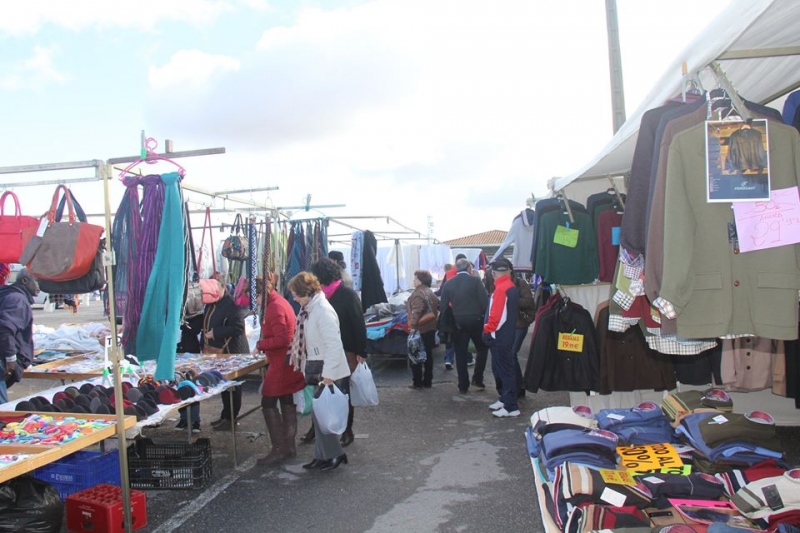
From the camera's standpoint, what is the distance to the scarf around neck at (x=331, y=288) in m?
5.35

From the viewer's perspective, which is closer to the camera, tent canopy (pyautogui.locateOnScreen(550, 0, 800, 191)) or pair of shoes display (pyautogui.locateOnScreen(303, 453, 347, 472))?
tent canopy (pyautogui.locateOnScreen(550, 0, 800, 191))

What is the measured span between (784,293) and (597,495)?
3.16 ft

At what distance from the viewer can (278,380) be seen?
15.9 feet

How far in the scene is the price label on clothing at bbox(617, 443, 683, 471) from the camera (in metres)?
2.38

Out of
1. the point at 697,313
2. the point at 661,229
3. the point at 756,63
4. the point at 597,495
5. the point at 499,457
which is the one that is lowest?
the point at 499,457

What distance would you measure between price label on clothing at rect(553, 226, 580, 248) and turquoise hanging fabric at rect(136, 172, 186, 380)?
8.99 feet

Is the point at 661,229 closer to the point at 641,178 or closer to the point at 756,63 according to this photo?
the point at 641,178

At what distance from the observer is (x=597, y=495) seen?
212 cm

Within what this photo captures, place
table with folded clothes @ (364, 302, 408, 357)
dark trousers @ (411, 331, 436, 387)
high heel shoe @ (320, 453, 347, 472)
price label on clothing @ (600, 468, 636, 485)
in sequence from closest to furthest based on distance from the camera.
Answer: price label on clothing @ (600, 468, 636, 485), high heel shoe @ (320, 453, 347, 472), dark trousers @ (411, 331, 436, 387), table with folded clothes @ (364, 302, 408, 357)

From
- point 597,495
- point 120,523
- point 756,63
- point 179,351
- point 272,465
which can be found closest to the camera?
point 597,495

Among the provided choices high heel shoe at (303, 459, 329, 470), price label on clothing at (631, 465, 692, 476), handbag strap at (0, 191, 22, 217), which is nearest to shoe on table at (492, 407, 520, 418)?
high heel shoe at (303, 459, 329, 470)

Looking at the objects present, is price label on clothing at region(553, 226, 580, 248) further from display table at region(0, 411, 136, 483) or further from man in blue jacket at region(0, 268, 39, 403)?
man in blue jacket at region(0, 268, 39, 403)

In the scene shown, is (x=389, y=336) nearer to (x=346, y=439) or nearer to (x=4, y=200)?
(x=346, y=439)

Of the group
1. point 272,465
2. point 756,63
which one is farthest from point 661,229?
point 272,465
